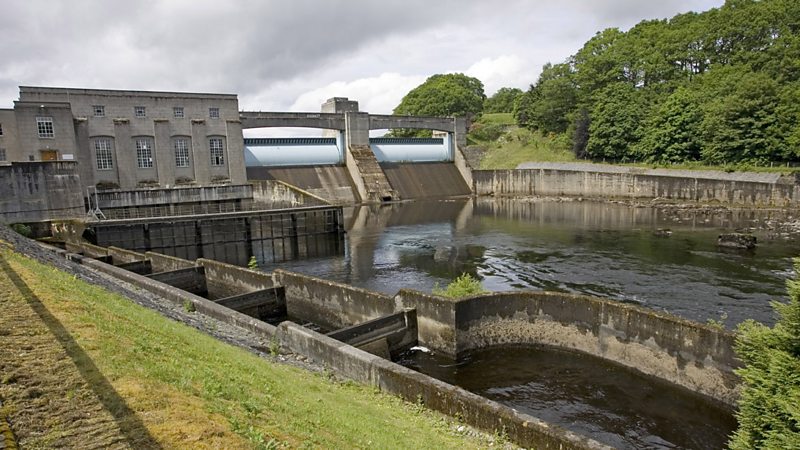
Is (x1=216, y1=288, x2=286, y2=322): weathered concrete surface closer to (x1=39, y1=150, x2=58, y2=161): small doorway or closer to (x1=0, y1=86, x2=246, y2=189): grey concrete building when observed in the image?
(x1=0, y1=86, x2=246, y2=189): grey concrete building

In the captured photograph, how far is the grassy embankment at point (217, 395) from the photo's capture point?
15.0ft

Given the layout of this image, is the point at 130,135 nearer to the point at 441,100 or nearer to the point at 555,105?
the point at 555,105

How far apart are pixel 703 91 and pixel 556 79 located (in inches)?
773

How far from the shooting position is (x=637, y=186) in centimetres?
4362

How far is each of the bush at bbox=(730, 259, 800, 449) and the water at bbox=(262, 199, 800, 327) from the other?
10.8 metres

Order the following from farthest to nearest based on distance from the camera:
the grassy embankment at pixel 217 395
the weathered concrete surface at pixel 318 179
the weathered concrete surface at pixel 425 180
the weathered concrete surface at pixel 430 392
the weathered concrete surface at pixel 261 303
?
the weathered concrete surface at pixel 425 180 → the weathered concrete surface at pixel 318 179 → the weathered concrete surface at pixel 261 303 → the weathered concrete surface at pixel 430 392 → the grassy embankment at pixel 217 395

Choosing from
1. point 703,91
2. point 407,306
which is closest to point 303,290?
point 407,306

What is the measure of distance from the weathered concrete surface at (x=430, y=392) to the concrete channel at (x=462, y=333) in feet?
0.06

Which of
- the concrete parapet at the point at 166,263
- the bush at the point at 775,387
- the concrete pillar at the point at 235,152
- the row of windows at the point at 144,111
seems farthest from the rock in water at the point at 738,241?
the row of windows at the point at 144,111

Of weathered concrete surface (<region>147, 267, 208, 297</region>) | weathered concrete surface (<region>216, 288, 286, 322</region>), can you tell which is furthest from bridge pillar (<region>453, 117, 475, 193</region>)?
weathered concrete surface (<region>216, 288, 286, 322</region>)

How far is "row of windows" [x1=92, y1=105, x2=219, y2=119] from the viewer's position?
38438 mm

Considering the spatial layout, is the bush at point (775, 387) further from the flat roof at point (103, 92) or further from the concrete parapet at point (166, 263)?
the flat roof at point (103, 92)

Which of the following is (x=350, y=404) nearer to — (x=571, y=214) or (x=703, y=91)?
(x=571, y=214)

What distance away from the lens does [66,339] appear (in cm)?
587
